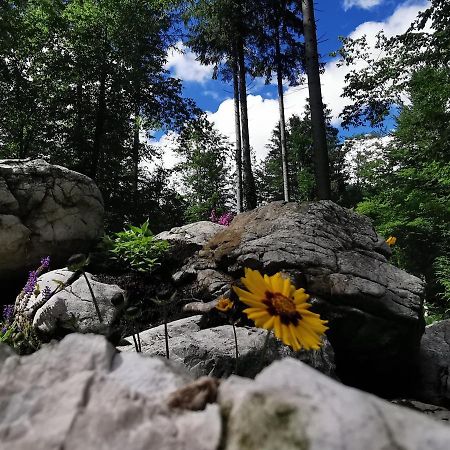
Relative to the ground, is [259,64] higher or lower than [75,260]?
higher

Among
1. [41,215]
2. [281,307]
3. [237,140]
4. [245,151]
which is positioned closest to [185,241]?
[41,215]

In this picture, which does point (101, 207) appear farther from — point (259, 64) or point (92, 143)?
point (259, 64)

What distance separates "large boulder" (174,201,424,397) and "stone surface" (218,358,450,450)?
3.60 meters

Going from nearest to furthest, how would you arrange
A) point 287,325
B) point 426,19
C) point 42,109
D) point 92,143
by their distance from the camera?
point 287,325, point 426,19, point 42,109, point 92,143

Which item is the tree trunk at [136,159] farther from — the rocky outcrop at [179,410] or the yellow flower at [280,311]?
the rocky outcrop at [179,410]

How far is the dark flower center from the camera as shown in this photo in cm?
131

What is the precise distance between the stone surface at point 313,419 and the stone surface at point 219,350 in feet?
7.18

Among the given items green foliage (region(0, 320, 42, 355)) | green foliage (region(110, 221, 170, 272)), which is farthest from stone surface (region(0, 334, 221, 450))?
green foliage (region(110, 221, 170, 272))

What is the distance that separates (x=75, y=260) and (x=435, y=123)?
9.48 m

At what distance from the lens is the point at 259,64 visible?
17547mm

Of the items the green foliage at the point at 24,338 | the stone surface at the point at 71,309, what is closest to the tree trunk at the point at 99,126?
the stone surface at the point at 71,309

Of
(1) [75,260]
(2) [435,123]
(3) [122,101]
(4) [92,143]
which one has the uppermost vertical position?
(3) [122,101]

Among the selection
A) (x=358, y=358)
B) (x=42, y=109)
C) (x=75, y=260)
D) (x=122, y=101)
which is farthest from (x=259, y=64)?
(x=75, y=260)

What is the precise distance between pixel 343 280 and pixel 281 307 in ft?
9.83
